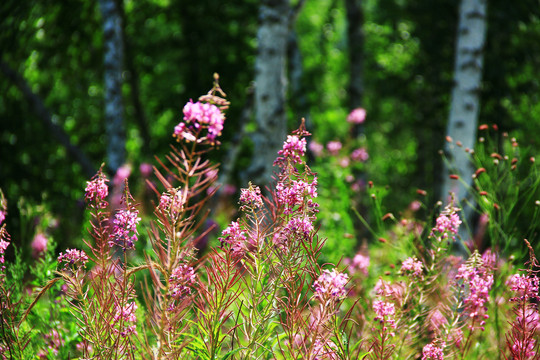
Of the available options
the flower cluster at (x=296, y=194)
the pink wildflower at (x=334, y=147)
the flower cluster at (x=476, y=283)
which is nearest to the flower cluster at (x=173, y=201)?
the flower cluster at (x=296, y=194)

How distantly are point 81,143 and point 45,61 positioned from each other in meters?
1.67

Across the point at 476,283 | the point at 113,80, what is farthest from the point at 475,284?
the point at 113,80

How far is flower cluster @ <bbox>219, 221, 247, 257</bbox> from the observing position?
1.66 m

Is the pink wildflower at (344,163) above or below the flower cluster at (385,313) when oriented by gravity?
above

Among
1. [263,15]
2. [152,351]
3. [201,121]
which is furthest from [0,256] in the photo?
[263,15]

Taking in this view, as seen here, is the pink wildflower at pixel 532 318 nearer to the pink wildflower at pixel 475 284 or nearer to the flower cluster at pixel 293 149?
the pink wildflower at pixel 475 284

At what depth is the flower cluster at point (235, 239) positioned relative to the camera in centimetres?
166

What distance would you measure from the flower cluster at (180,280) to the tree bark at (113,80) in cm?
441

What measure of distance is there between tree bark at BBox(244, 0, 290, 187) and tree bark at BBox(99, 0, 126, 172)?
197cm

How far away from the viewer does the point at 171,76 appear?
9.15 meters

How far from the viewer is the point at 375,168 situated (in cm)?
1841

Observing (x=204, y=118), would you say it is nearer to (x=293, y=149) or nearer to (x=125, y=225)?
(x=293, y=149)

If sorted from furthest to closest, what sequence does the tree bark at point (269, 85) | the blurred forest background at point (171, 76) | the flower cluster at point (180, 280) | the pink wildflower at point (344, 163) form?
1. the blurred forest background at point (171, 76)
2. the pink wildflower at point (344, 163)
3. the tree bark at point (269, 85)
4. the flower cluster at point (180, 280)

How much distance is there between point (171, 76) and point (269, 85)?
5.01 m
